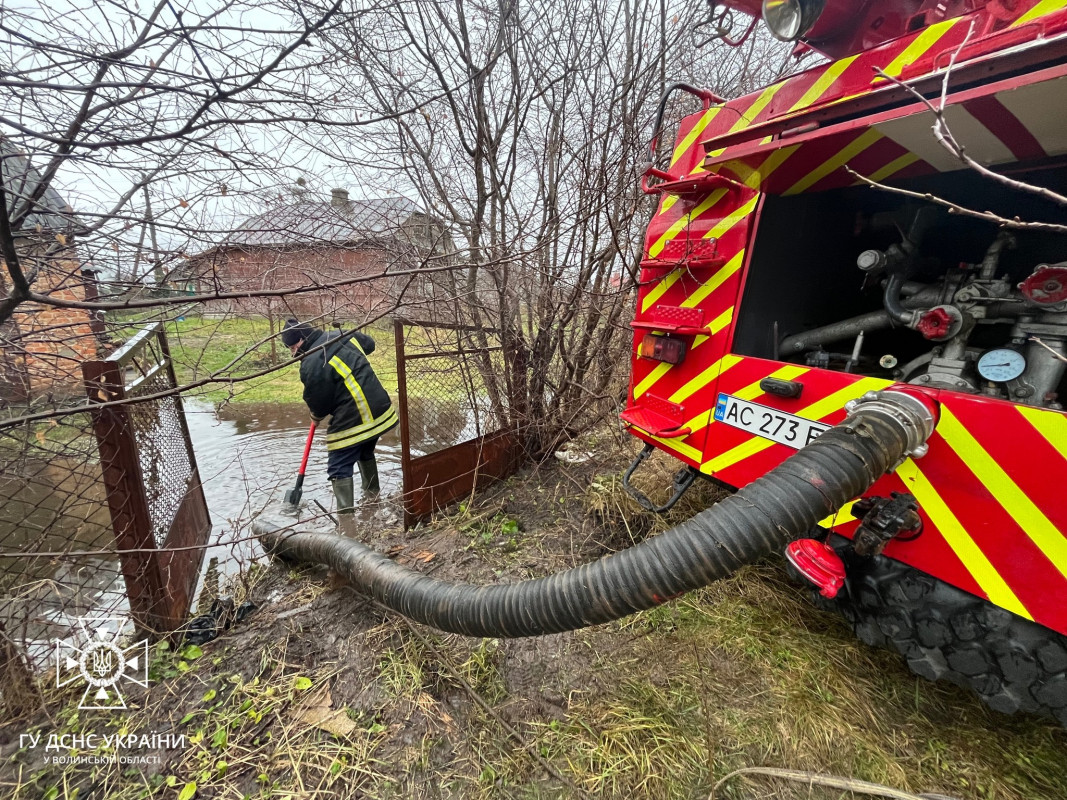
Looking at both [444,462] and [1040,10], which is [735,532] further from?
[444,462]

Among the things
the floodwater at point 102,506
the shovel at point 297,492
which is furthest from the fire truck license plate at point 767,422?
the shovel at point 297,492

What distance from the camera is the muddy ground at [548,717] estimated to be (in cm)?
152

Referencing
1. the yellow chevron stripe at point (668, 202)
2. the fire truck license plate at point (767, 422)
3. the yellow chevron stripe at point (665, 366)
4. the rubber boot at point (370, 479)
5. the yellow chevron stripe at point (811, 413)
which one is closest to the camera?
the yellow chevron stripe at point (811, 413)

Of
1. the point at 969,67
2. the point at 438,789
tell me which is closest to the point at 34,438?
the point at 438,789

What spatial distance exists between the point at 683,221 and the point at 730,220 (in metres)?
0.26

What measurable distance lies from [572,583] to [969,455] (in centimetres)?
125

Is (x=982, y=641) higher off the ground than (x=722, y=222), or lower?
lower

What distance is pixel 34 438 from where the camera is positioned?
1825 millimetres

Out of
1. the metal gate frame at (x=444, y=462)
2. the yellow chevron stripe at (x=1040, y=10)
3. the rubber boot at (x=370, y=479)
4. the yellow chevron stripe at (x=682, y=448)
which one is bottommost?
the rubber boot at (x=370, y=479)

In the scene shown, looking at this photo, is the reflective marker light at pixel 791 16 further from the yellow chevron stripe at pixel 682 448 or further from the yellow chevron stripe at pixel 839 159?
the yellow chevron stripe at pixel 682 448

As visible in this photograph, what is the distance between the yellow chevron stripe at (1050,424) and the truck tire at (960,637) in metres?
0.52

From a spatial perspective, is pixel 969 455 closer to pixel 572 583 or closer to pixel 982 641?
pixel 982 641

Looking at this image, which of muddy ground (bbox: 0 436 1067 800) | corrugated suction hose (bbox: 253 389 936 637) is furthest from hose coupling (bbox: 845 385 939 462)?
muddy ground (bbox: 0 436 1067 800)

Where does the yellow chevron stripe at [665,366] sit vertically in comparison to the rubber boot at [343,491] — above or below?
above
